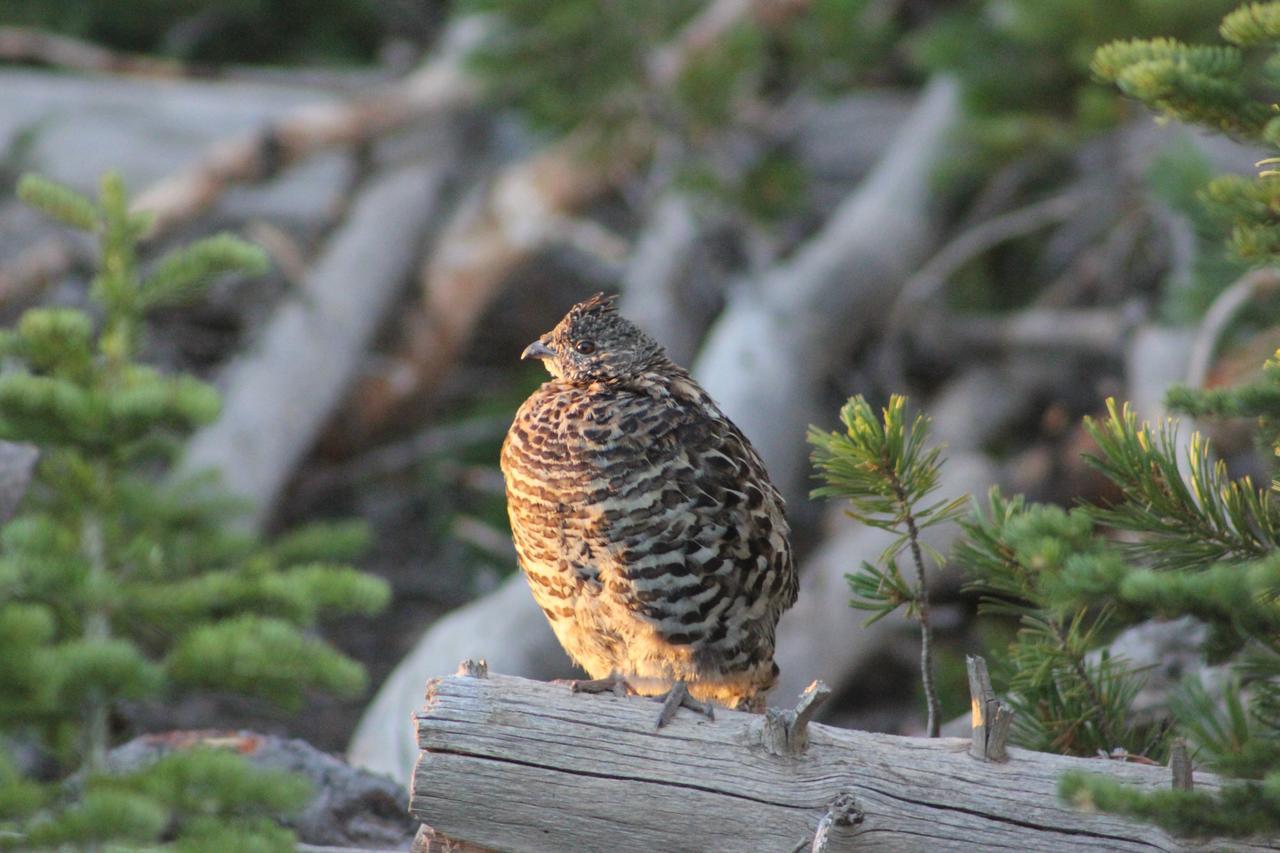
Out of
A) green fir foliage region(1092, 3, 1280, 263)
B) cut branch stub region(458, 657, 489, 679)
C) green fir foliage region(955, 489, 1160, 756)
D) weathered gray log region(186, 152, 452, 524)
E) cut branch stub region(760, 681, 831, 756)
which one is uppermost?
weathered gray log region(186, 152, 452, 524)

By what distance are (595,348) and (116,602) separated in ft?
4.46

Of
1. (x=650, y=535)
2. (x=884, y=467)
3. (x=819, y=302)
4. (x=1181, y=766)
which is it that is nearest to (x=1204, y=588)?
(x=1181, y=766)

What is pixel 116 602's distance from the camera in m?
3.50

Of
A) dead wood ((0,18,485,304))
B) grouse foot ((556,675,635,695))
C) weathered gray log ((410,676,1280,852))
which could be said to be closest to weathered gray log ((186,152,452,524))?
dead wood ((0,18,485,304))

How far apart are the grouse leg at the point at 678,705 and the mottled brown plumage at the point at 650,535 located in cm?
28

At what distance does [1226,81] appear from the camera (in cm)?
276

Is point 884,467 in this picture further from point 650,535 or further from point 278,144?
point 278,144

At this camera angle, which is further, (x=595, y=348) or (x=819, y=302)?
(x=819, y=302)

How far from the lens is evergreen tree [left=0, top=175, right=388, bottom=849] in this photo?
2.92 m

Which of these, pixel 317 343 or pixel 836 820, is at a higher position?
pixel 317 343

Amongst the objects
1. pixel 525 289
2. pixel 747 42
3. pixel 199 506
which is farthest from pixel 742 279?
pixel 199 506

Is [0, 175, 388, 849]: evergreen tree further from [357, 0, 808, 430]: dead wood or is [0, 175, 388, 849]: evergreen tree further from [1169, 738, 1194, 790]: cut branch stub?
Result: [357, 0, 808, 430]: dead wood

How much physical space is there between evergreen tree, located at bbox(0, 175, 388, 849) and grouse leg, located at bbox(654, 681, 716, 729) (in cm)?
79

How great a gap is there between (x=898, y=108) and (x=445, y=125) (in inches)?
111
